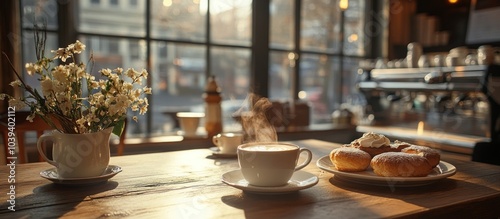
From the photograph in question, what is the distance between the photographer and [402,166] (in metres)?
1.01

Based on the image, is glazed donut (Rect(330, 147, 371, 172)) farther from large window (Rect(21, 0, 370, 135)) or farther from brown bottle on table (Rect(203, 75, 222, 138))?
large window (Rect(21, 0, 370, 135))

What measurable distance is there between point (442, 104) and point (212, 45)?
186 centimetres

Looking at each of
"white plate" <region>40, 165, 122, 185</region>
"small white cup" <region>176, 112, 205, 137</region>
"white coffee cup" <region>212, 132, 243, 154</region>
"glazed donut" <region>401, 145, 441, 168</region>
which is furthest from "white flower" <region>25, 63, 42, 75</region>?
"small white cup" <region>176, 112, 205, 137</region>

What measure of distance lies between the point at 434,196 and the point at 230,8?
2.91 m

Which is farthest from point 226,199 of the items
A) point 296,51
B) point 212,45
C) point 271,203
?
point 296,51

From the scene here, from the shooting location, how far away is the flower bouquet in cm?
96

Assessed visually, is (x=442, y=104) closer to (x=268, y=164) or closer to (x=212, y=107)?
(x=212, y=107)

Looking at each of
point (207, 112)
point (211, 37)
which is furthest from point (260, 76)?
point (207, 112)

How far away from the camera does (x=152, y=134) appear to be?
325 cm

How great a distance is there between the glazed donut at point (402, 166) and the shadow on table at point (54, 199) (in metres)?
0.68

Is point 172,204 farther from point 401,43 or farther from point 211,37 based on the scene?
point 401,43

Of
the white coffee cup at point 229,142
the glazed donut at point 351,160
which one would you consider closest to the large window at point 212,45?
the white coffee cup at point 229,142

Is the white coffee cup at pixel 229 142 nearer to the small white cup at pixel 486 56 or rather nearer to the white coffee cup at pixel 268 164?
the white coffee cup at pixel 268 164

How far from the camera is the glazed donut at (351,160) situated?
108 centimetres
